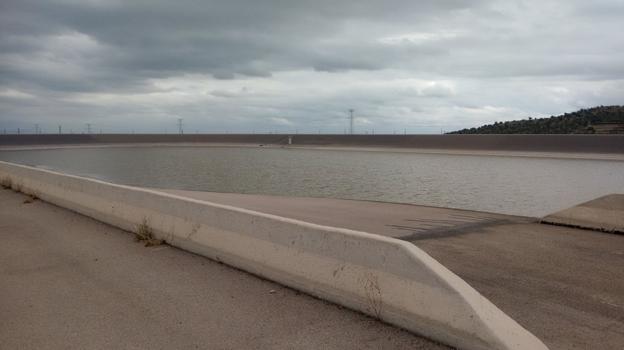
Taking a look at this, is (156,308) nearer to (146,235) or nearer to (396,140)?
(146,235)

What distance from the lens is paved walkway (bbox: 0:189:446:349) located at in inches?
184

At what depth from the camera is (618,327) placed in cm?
514

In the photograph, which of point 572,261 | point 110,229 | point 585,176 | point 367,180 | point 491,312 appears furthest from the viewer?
point 585,176

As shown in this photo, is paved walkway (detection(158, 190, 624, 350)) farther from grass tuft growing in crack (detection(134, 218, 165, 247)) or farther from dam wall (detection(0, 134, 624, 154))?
dam wall (detection(0, 134, 624, 154))

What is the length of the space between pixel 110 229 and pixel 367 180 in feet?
62.6

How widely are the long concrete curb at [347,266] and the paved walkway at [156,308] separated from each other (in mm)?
161

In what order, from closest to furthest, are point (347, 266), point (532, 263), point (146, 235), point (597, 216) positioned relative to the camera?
1. point (347, 266)
2. point (532, 263)
3. point (146, 235)
4. point (597, 216)

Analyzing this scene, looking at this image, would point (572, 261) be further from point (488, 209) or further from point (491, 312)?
point (488, 209)

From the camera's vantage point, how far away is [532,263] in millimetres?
7613

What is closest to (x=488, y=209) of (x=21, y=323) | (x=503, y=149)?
(x=21, y=323)

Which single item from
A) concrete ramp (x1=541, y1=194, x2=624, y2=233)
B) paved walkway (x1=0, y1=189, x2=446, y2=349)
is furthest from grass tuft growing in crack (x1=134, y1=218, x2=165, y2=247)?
concrete ramp (x1=541, y1=194, x2=624, y2=233)

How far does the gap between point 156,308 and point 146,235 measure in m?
3.35

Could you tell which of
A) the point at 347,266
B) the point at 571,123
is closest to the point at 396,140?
the point at 571,123

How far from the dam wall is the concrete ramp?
52.3 meters
